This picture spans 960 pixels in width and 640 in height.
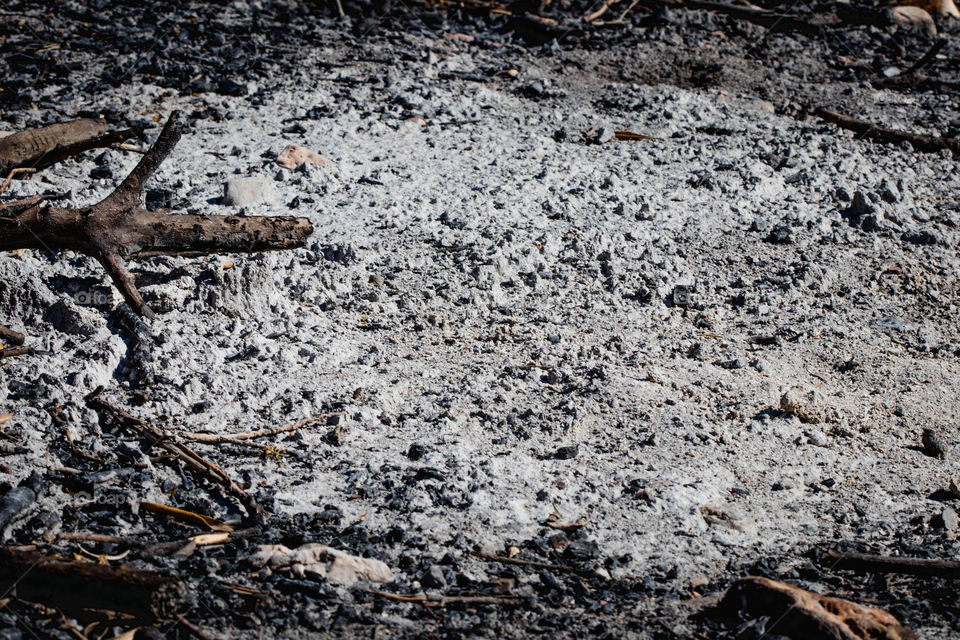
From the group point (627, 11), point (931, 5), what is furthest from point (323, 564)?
point (931, 5)

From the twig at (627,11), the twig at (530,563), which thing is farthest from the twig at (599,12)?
the twig at (530,563)

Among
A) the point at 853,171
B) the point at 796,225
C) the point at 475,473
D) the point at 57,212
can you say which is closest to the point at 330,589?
the point at 475,473

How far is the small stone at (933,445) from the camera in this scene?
3.17 metres

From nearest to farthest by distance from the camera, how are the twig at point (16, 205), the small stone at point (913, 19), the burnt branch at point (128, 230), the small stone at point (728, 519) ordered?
the small stone at point (728, 519) < the burnt branch at point (128, 230) < the twig at point (16, 205) < the small stone at point (913, 19)

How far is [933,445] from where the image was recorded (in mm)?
3180

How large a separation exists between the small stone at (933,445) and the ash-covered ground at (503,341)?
45 millimetres

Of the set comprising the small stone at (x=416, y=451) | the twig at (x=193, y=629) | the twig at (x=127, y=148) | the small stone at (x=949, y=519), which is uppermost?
the twig at (x=127, y=148)

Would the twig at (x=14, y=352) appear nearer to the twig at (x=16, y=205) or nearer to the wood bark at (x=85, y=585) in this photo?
the twig at (x=16, y=205)

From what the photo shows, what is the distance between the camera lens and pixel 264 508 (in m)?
2.63

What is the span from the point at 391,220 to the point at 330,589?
6.92 feet

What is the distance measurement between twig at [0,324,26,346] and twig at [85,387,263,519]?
1.17ft

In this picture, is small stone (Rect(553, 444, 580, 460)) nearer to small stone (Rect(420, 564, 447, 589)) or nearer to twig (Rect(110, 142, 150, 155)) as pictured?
small stone (Rect(420, 564, 447, 589))

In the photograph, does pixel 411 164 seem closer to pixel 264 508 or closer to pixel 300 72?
pixel 300 72

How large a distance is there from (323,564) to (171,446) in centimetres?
76
